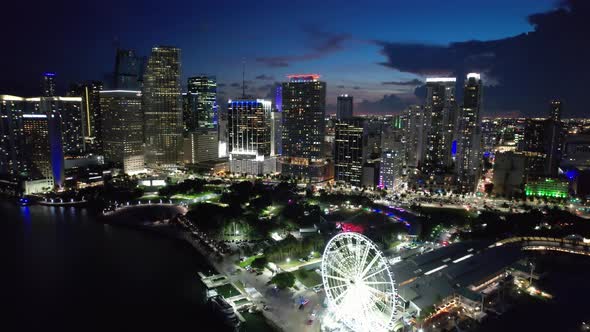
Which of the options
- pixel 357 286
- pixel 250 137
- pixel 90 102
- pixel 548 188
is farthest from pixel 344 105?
pixel 357 286

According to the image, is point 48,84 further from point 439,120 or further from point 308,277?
point 439,120

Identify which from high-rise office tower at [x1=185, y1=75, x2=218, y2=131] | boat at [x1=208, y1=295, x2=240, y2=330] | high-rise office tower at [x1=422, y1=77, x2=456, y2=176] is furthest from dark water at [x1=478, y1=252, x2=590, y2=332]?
high-rise office tower at [x1=185, y1=75, x2=218, y2=131]

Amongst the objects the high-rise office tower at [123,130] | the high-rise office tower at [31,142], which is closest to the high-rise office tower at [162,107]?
the high-rise office tower at [123,130]

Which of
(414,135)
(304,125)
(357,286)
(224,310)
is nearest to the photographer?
(357,286)

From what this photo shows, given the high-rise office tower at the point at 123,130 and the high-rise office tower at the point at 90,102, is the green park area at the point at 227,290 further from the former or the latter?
the high-rise office tower at the point at 90,102

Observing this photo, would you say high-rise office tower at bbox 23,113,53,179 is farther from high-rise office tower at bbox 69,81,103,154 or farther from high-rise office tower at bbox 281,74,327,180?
high-rise office tower at bbox 281,74,327,180
